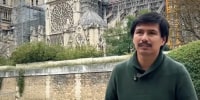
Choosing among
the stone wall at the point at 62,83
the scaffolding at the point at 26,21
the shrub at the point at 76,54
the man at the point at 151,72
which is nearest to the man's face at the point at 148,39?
the man at the point at 151,72

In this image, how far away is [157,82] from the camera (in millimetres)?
2881

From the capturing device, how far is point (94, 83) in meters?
19.5

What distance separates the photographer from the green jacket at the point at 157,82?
9.36 ft

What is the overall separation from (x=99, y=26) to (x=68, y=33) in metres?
5.48

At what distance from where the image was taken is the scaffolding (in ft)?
189

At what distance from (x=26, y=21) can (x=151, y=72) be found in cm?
5755

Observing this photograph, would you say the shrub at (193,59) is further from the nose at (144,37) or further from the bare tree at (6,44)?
the bare tree at (6,44)

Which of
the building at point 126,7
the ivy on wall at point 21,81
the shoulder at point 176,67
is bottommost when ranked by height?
the ivy on wall at point 21,81

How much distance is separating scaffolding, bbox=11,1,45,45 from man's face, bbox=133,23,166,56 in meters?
52.2

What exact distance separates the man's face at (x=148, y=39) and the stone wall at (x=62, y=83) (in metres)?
15.8

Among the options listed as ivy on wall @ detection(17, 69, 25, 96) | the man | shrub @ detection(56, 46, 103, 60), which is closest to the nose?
the man

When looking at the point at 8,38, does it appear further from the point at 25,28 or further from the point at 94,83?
the point at 94,83

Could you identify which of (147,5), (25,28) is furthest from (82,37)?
(25,28)

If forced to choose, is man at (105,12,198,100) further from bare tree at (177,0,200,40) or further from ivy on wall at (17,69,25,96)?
ivy on wall at (17,69,25,96)
